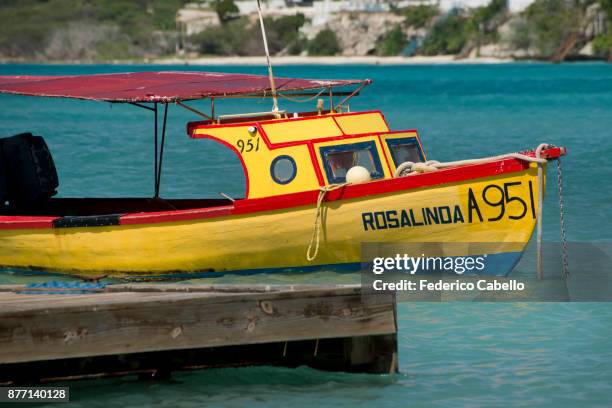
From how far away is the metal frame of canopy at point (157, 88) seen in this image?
16.9 metres

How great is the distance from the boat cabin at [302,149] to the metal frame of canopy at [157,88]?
36cm

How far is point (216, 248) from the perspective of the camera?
16.7 metres

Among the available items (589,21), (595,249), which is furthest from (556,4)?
(595,249)

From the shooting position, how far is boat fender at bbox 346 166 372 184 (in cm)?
1616

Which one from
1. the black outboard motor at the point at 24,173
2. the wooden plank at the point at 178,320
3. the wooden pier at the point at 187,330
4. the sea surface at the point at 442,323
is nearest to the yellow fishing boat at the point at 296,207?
the black outboard motor at the point at 24,173

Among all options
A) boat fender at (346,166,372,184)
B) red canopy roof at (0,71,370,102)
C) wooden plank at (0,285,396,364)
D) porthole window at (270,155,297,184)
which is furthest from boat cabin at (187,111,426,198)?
wooden plank at (0,285,396,364)

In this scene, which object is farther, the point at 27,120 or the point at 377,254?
the point at 27,120

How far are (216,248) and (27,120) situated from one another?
160 ft

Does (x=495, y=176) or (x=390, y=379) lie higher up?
(x=495, y=176)

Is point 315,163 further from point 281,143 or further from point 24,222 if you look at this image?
point 24,222

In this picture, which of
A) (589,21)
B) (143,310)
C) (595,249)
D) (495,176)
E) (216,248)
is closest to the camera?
(143,310)

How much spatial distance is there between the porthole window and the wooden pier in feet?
16.4

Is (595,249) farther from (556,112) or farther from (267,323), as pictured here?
(556,112)

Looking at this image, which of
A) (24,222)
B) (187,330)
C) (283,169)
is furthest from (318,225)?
(187,330)
